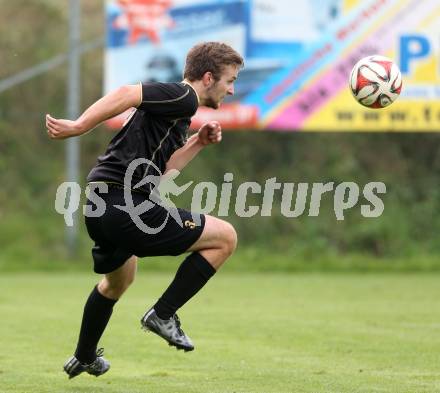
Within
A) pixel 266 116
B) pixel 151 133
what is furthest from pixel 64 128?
pixel 266 116

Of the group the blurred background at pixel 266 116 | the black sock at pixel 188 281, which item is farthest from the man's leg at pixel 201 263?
the blurred background at pixel 266 116

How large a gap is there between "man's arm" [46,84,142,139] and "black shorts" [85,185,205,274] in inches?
20.8

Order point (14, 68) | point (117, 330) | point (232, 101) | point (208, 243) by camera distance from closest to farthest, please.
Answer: point (208, 243) → point (117, 330) → point (232, 101) → point (14, 68)

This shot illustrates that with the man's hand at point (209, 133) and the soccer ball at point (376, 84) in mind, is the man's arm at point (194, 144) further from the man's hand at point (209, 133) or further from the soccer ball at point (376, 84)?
the soccer ball at point (376, 84)

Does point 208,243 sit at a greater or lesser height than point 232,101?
greater

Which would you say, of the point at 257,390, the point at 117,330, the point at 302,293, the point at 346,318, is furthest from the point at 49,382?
the point at 302,293

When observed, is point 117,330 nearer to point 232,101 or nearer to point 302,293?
point 302,293

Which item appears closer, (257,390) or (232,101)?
(257,390)

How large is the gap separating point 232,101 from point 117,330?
7566 millimetres

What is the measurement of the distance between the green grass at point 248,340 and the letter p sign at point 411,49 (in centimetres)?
388

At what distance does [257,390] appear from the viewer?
20.7 feet

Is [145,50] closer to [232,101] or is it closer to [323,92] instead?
[232,101]

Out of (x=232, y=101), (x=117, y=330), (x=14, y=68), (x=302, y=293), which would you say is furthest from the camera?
(x=14, y=68)

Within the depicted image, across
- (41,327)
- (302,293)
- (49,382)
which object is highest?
(49,382)
